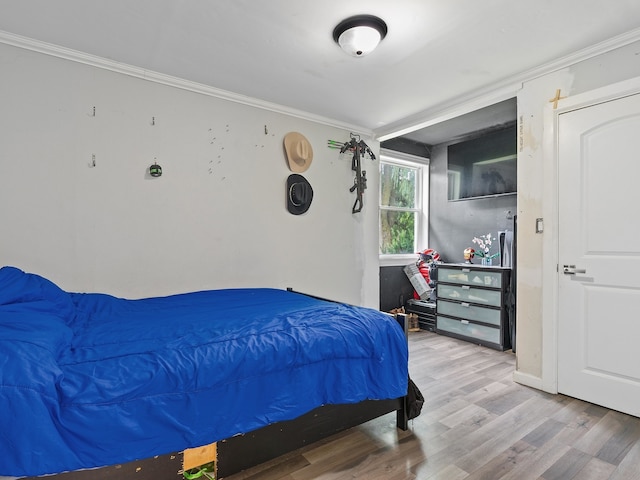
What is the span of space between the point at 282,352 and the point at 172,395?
1.56ft

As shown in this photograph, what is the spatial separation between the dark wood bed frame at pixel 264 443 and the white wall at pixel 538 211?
1.34m

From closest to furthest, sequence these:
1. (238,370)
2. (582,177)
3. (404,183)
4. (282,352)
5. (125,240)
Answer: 1. (238,370)
2. (282,352)
3. (582,177)
4. (125,240)
5. (404,183)

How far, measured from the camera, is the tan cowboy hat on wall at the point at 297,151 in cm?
350

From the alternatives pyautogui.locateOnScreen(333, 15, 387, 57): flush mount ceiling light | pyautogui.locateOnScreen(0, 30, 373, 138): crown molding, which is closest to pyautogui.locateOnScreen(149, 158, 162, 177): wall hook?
pyautogui.locateOnScreen(0, 30, 373, 138): crown molding

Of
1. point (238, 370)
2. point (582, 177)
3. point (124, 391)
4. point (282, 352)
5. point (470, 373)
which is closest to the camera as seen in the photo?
point (124, 391)

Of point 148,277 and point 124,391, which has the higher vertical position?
point 148,277

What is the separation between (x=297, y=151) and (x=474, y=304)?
8.45ft

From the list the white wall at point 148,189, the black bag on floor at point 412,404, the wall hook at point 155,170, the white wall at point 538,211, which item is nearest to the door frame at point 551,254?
the white wall at point 538,211

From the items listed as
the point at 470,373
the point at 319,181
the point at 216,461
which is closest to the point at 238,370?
the point at 216,461

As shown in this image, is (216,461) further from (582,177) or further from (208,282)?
(582,177)

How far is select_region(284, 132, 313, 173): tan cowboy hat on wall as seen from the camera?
350cm

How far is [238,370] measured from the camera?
4.84 feet

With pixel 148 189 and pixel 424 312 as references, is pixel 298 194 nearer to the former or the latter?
pixel 148 189

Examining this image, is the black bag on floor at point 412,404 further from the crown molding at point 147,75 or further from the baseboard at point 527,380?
the crown molding at point 147,75
